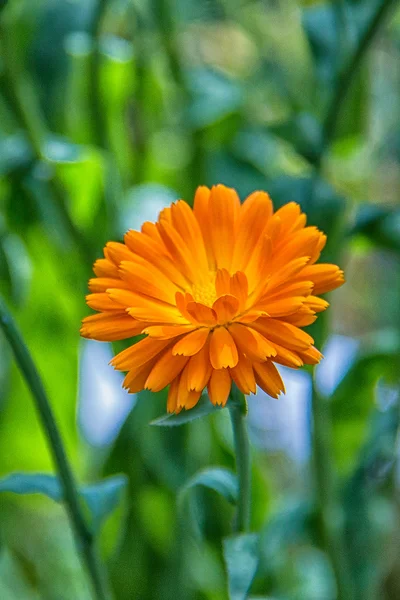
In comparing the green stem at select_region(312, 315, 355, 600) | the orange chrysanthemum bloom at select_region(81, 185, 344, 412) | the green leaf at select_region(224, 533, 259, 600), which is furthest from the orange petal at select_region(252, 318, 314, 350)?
the green stem at select_region(312, 315, 355, 600)

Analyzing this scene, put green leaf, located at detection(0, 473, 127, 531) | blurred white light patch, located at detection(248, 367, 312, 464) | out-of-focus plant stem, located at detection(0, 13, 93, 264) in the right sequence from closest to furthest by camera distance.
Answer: green leaf, located at detection(0, 473, 127, 531)
out-of-focus plant stem, located at detection(0, 13, 93, 264)
blurred white light patch, located at detection(248, 367, 312, 464)

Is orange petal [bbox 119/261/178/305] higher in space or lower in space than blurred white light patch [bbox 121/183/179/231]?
lower

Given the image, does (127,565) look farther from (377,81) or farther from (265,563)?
(377,81)

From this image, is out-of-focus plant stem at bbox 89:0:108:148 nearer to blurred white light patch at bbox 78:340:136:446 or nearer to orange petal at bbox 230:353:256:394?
blurred white light patch at bbox 78:340:136:446

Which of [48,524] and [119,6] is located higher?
[119,6]

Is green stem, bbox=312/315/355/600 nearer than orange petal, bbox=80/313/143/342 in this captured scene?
No

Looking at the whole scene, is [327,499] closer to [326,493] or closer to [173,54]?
[326,493]

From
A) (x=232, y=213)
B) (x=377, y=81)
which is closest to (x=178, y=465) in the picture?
(x=232, y=213)

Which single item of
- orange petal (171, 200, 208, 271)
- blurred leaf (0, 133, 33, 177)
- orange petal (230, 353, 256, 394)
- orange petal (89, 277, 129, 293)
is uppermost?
blurred leaf (0, 133, 33, 177)
